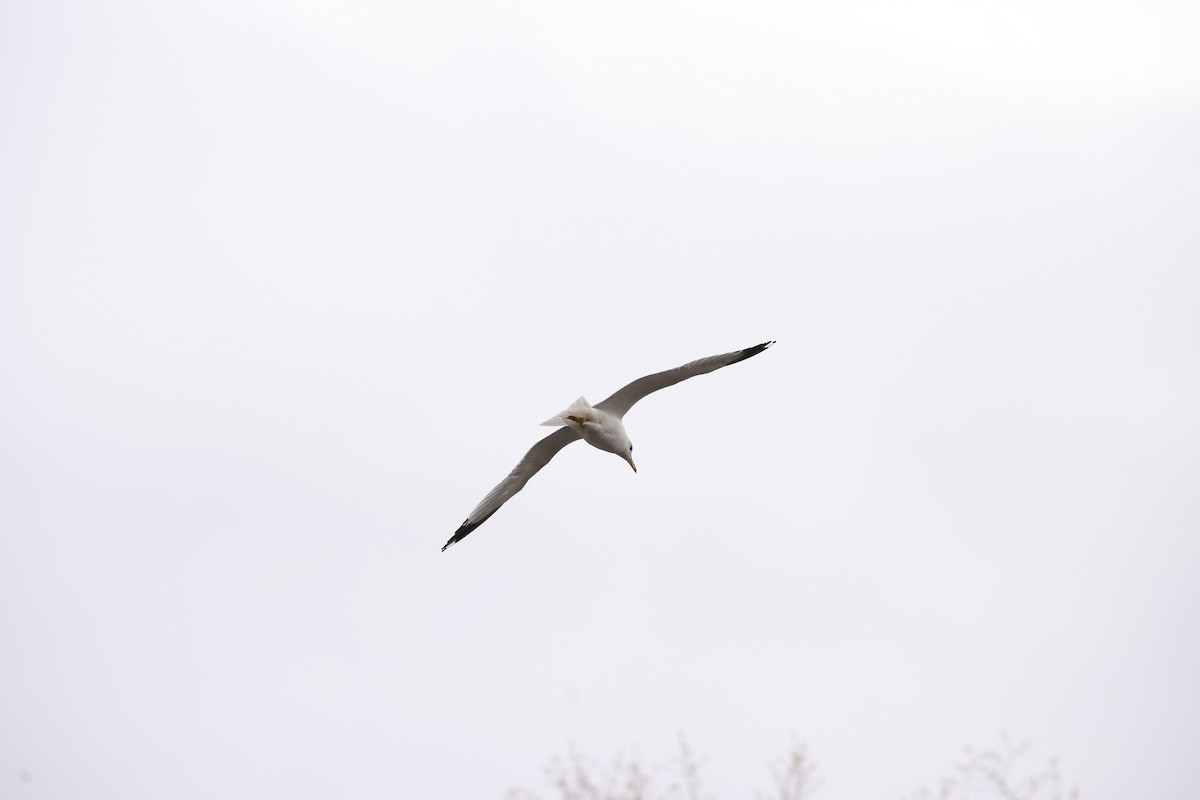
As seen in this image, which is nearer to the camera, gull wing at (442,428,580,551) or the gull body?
the gull body

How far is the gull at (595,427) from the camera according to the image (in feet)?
46.1

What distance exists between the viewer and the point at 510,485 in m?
15.7

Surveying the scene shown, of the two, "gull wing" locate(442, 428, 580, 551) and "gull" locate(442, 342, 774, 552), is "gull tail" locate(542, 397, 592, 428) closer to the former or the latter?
"gull" locate(442, 342, 774, 552)

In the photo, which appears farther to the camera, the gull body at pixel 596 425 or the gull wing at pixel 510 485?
the gull wing at pixel 510 485

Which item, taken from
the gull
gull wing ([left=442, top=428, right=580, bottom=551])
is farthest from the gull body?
gull wing ([left=442, top=428, right=580, bottom=551])

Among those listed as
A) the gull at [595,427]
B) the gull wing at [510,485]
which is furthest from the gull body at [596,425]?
the gull wing at [510,485]

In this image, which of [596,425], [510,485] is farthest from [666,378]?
[510,485]

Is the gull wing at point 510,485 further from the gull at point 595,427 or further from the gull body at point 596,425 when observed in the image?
the gull body at point 596,425

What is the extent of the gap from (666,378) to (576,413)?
932 mm

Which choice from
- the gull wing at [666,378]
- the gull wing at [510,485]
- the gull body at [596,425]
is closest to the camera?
the gull wing at [666,378]

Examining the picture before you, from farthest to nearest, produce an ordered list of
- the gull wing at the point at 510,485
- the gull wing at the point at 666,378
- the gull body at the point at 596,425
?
the gull wing at the point at 510,485 < the gull body at the point at 596,425 < the gull wing at the point at 666,378

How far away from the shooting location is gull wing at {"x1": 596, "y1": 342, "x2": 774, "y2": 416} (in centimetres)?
1394

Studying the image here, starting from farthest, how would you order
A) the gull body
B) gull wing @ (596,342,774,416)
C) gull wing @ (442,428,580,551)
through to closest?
gull wing @ (442,428,580,551), the gull body, gull wing @ (596,342,774,416)

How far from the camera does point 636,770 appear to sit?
16.8 meters
